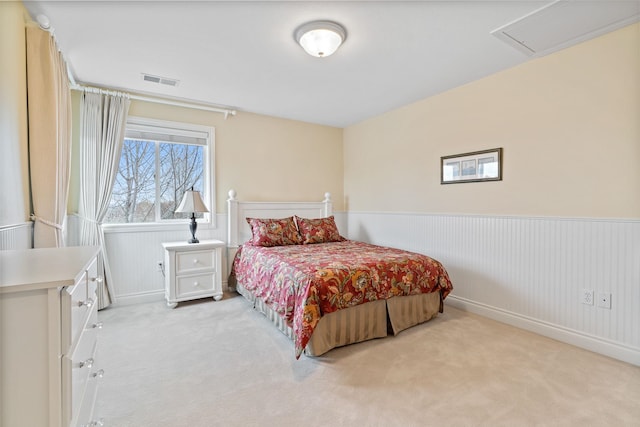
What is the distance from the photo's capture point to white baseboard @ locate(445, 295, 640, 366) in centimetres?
214

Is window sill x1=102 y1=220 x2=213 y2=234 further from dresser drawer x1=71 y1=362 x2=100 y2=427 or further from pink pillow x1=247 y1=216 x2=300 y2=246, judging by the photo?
dresser drawer x1=71 y1=362 x2=100 y2=427

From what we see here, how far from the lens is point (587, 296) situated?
2.33 meters

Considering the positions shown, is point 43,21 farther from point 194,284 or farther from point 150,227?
point 194,284

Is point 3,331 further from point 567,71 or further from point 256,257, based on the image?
point 567,71

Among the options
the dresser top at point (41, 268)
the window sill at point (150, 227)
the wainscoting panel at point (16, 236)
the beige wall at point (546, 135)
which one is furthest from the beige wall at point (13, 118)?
the beige wall at point (546, 135)

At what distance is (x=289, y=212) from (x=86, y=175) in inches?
93.3

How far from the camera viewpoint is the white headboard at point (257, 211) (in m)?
3.86

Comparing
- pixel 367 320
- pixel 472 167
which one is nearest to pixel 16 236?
pixel 367 320

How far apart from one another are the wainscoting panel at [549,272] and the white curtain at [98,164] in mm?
3550

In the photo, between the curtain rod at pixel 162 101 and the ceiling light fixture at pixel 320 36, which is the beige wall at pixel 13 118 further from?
the ceiling light fixture at pixel 320 36

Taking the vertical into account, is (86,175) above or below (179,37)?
below

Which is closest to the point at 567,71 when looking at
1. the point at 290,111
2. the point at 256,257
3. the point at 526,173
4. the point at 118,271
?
the point at 526,173

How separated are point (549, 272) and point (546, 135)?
1159mm

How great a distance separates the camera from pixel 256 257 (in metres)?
3.16
